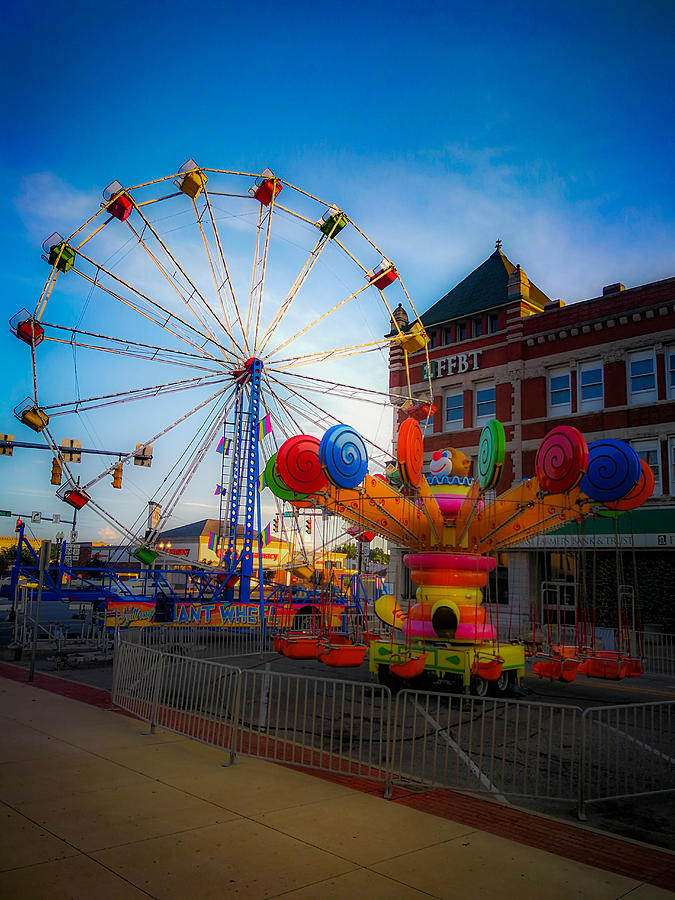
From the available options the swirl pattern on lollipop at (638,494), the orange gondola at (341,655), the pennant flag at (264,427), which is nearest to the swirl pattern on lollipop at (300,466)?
the orange gondola at (341,655)

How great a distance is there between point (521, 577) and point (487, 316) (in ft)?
35.3

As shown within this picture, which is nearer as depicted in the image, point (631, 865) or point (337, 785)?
point (631, 865)

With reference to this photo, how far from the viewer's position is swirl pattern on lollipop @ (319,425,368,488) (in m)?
11.6

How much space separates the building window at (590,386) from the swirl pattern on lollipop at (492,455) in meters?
14.1

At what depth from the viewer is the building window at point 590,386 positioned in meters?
24.5

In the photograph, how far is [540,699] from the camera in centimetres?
1264

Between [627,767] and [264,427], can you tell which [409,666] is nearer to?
[627,767]

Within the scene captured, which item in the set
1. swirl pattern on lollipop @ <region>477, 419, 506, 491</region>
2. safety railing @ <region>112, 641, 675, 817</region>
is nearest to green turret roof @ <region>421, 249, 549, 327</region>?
swirl pattern on lollipop @ <region>477, 419, 506, 491</region>

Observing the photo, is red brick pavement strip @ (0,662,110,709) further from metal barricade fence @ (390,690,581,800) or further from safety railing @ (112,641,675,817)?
metal barricade fence @ (390,690,581,800)

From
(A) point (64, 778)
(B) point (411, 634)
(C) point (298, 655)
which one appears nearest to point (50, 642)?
(C) point (298, 655)

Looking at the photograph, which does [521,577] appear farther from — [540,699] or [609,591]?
[540,699]

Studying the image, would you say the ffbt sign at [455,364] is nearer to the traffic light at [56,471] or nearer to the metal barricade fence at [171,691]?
the traffic light at [56,471]

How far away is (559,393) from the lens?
2570 centimetres

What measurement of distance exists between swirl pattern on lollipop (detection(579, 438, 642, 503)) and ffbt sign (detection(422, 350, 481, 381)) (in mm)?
15619
